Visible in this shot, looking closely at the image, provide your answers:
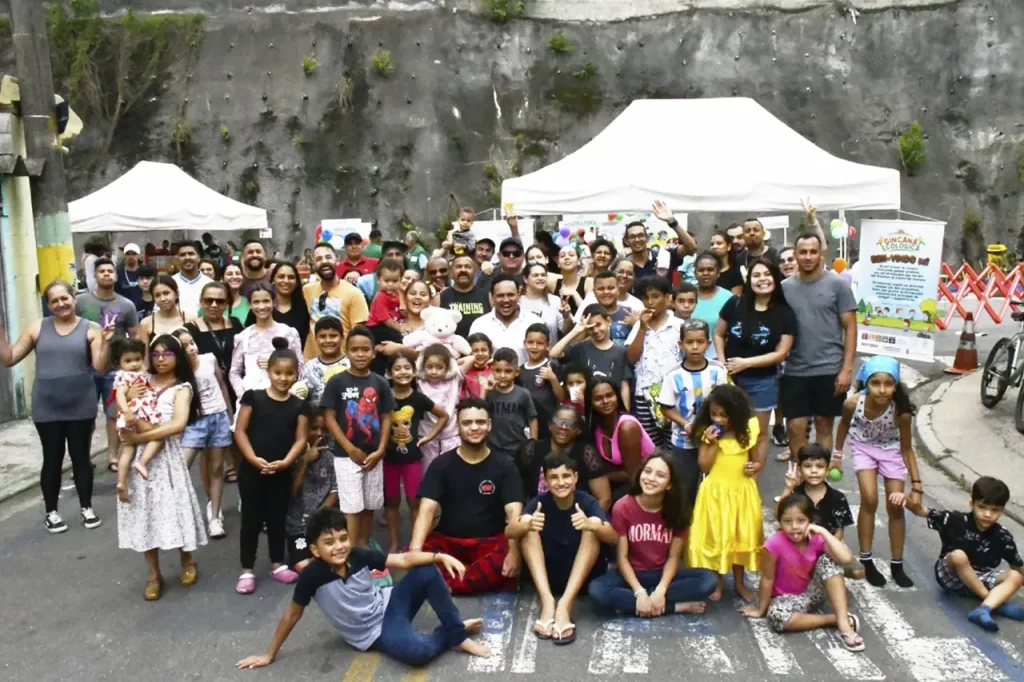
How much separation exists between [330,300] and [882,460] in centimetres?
418

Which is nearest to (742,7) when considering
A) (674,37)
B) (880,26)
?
(674,37)

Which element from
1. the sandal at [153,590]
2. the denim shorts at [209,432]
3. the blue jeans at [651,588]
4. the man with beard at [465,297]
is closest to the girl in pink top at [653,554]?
the blue jeans at [651,588]

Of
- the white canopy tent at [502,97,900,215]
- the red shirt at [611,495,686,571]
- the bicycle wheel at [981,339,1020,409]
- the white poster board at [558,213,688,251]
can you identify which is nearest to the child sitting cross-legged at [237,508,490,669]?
the red shirt at [611,495,686,571]

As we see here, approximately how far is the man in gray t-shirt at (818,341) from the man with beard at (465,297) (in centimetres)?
226

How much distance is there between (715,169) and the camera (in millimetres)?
9297

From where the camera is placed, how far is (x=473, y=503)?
5285 mm

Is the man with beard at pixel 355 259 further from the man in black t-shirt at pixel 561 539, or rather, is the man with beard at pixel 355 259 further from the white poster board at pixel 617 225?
the white poster board at pixel 617 225

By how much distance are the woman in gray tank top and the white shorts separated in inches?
84.9

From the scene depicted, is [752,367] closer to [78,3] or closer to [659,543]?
[659,543]

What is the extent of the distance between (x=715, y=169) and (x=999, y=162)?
19026mm

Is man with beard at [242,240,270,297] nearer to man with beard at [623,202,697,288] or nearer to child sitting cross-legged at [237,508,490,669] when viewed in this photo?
man with beard at [623,202,697,288]

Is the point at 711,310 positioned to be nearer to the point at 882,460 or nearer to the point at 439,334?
the point at 882,460

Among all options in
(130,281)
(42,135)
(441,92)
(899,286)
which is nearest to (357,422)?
(42,135)

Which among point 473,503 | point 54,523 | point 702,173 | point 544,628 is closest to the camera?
point 544,628
